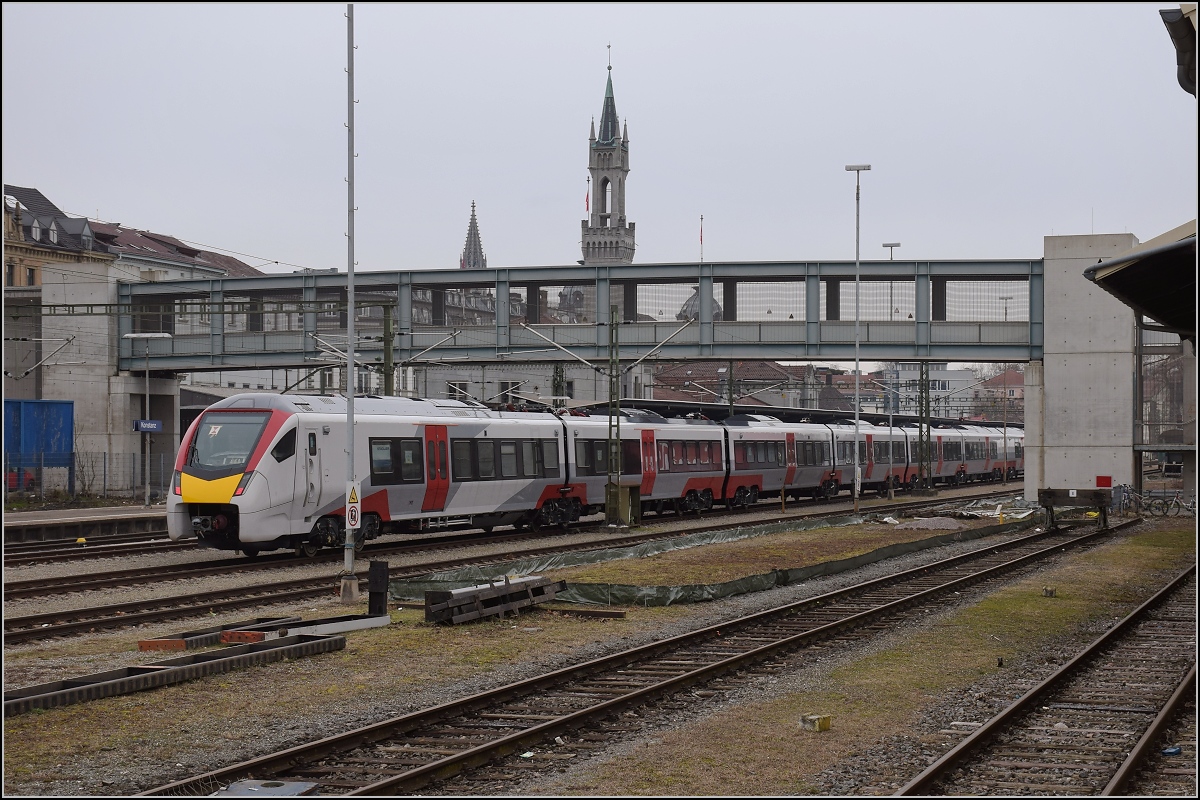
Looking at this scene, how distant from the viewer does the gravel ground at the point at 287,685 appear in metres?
9.73

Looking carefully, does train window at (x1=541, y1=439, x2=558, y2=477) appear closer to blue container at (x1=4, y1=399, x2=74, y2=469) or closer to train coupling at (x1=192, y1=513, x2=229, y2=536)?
train coupling at (x1=192, y1=513, x2=229, y2=536)

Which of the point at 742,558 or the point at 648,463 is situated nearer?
the point at 742,558

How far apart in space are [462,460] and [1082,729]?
20199 millimetres

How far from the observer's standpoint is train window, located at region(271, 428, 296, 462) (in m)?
24.7

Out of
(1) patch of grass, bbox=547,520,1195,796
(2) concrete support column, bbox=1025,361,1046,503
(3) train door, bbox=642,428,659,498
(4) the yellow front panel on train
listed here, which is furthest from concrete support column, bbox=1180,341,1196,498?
(4) the yellow front panel on train

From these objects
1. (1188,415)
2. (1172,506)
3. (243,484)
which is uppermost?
(1188,415)

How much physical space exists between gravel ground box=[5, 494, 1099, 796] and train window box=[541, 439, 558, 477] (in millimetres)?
11503

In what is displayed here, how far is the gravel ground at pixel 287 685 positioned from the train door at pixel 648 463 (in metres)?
16.0

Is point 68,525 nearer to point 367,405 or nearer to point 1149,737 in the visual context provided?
point 367,405

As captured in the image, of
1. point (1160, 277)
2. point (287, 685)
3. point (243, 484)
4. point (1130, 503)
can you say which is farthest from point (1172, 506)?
point (287, 685)

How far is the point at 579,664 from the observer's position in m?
14.3

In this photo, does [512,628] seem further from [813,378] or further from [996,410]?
[996,410]

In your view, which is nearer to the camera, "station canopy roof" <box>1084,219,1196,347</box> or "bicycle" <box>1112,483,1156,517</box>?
"station canopy roof" <box>1084,219,1196,347</box>

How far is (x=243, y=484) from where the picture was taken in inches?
953
